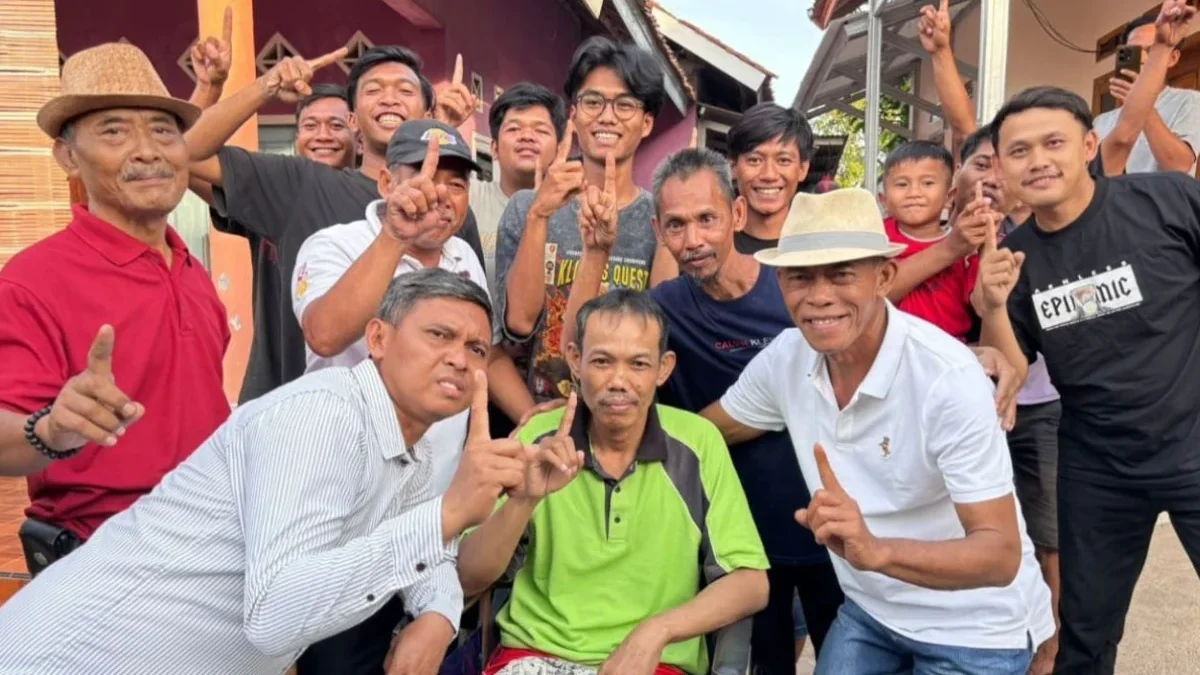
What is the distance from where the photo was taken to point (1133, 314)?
8.00 ft

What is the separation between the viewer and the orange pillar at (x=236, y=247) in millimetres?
4500

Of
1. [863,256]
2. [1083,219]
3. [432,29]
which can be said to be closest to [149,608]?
[863,256]

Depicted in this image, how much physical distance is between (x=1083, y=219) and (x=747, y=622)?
1.60 meters

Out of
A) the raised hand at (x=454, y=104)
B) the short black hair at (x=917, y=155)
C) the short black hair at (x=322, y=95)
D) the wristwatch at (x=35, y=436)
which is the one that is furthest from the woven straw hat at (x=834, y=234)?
the short black hair at (x=322, y=95)

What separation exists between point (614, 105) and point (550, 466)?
56.7 inches

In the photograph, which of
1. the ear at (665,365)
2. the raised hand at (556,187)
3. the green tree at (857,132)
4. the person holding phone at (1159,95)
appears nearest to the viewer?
the ear at (665,365)

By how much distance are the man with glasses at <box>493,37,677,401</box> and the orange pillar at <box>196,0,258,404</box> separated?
221 cm

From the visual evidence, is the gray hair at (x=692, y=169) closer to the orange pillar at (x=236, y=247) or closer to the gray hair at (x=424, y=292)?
the gray hair at (x=424, y=292)

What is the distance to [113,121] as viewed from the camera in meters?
1.95

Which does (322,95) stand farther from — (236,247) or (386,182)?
(236,247)

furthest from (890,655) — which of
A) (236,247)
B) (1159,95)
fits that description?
(236,247)

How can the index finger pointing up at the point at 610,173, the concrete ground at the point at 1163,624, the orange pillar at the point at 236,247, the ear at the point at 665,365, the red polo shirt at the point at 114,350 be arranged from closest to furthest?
the red polo shirt at the point at 114,350, the ear at the point at 665,365, the index finger pointing up at the point at 610,173, the concrete ground at the point at 1163,624, the orange pillar at the point at 236,247

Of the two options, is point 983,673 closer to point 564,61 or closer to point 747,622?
point 747,622

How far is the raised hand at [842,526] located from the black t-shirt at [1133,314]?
1291 millimetres
